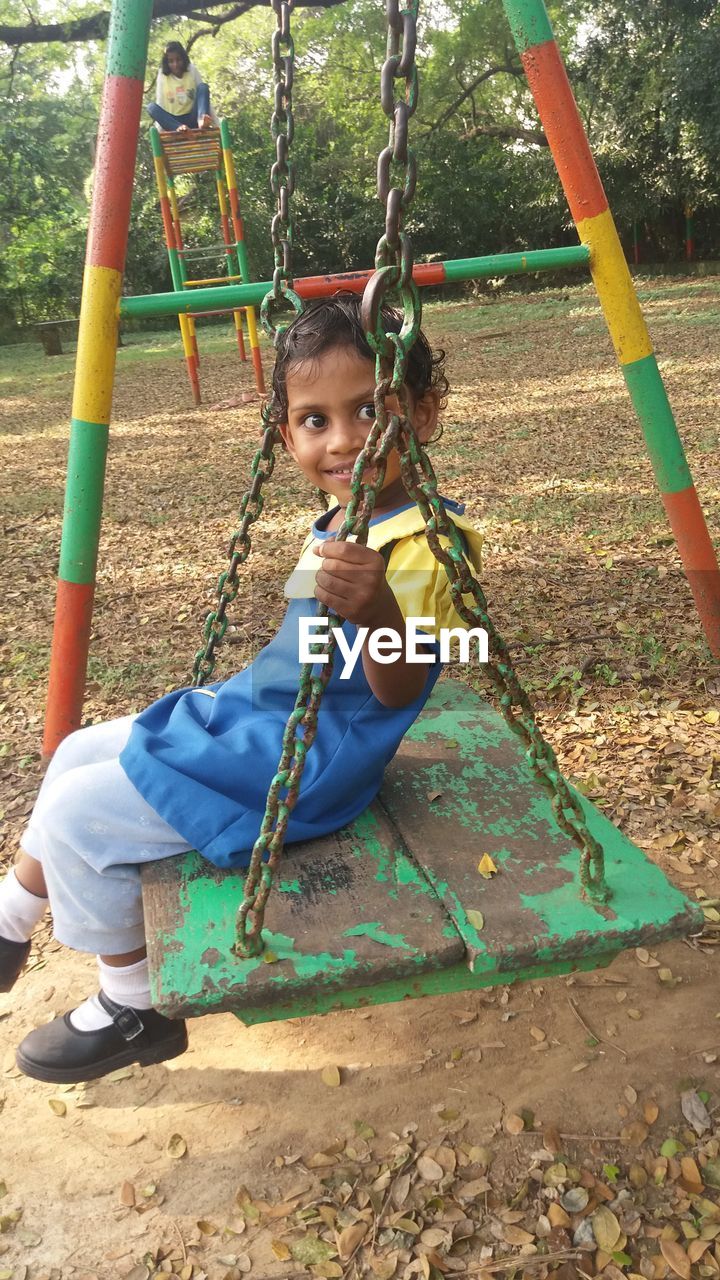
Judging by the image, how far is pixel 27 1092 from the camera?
195cm

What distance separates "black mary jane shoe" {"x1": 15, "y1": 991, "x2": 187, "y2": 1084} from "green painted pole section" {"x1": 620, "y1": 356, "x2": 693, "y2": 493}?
1.79 metres

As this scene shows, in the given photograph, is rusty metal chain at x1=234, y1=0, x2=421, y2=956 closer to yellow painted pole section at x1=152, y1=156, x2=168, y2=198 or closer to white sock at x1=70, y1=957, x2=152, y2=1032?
white sock at x1=70, y1=957, x2=152, y2=1032

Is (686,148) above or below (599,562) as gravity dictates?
above

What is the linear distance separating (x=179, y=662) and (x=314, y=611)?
1869 millimetres

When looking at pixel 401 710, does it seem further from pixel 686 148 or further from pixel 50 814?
pixel 686 148

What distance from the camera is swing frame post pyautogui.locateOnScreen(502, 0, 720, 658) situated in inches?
88.9

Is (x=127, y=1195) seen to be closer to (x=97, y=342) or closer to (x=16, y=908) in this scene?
(x=16, y=908)

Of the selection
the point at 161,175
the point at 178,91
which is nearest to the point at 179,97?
the point at 178,91

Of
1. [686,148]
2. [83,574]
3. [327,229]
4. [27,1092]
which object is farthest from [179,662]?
[327,229]

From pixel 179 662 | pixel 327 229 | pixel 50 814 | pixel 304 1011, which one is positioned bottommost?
pixel 179 662

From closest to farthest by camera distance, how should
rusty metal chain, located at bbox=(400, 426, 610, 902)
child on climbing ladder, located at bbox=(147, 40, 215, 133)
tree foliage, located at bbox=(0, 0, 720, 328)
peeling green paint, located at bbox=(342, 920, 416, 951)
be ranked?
rusty metal chain, located at bbox=(400, 426, 610, 902) → peeling green paint, located at bbox=(342, 920, 416, 951) → child on climbing ladder, located at bbox=(147, 40, 215, 133) → tree foliage, located at bbox=(0, 0, 720, 328)

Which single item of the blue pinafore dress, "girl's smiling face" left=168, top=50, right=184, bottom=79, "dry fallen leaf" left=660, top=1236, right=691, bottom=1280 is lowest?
"dry fallen leaf" left=660, top=1236, right=691, bottom=1280

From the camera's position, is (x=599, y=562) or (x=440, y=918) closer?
(x=440, y=918)

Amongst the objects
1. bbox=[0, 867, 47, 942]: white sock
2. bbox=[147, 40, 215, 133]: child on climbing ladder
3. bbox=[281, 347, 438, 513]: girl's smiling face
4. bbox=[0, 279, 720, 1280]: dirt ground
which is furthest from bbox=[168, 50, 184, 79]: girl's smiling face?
bbox=[0, 867, 47, 942]: white sock
